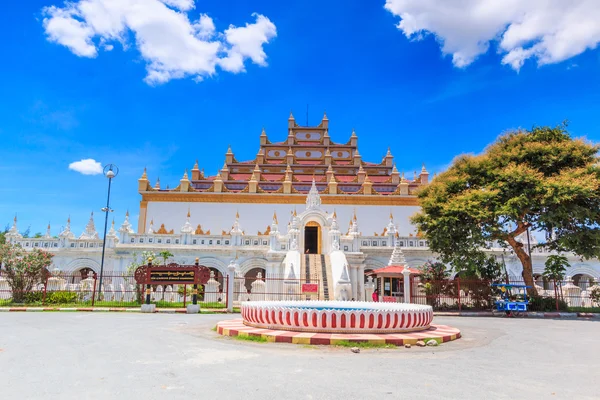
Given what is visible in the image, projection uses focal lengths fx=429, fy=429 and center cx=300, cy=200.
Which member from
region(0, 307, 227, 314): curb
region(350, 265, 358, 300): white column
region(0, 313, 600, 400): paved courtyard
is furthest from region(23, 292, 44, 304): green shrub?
region(350, 265, 358, 300): white column

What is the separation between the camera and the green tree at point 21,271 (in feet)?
63.9

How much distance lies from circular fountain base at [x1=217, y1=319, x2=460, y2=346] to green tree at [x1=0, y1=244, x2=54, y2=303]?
13809 mm

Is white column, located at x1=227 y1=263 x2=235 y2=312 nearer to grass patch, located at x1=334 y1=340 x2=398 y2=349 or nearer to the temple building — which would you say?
the temple building

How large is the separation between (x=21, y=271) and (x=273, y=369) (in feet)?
58.5

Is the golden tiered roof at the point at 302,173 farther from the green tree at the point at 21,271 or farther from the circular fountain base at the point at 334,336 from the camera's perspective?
the circular fountain base at the point at 334,336

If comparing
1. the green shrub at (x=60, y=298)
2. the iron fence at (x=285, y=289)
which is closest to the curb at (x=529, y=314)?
the iron fence at (x=285, y=289)

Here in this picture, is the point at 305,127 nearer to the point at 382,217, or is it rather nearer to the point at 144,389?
the point at 382,217

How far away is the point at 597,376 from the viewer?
21.2ft

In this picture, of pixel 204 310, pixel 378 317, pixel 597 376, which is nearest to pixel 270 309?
pixel 378 317

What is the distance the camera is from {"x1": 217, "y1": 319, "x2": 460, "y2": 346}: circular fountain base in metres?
9.02

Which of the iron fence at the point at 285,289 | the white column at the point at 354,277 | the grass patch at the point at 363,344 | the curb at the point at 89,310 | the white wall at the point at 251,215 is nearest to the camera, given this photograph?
the grass patch at the point at 363,344

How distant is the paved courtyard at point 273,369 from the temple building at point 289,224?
10425mm

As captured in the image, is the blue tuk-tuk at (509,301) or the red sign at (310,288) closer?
the blue tuk-tuk at (509,301)

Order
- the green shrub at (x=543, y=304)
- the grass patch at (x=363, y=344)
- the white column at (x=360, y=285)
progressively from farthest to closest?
the white column at (x=360, y=285)
the green shrub at (x=543, y=304)
the grass patch at (x=363, y=344)
